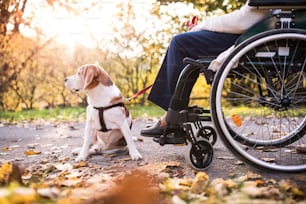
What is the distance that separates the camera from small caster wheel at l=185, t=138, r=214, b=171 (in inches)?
93.0

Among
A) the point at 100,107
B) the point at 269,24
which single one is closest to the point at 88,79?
the point at 100,107

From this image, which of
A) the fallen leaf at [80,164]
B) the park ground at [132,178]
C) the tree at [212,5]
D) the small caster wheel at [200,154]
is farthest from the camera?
the tree at [212,5]

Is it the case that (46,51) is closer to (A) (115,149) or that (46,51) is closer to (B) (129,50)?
(B) (129,50)

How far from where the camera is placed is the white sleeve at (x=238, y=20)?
2268 millimetres

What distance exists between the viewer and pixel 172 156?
2.86 meters

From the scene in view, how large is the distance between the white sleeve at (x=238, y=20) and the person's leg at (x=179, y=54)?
0.04 meters

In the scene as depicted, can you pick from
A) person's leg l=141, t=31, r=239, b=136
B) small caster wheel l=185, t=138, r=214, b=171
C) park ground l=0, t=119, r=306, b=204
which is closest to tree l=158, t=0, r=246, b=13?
park ground l=0, t=119, r=306, b=204

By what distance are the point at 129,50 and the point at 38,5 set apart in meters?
2.74

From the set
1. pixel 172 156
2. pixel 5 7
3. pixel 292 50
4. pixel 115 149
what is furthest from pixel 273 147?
pixel 5 7

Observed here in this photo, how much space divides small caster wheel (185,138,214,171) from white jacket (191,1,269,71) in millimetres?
436

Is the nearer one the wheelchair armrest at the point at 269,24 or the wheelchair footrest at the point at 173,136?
the wheelchair armrest at the point at 269,24

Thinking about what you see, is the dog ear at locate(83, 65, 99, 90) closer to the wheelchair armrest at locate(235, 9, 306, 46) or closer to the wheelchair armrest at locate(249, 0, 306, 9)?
the wheelchair armrest at locate(235, 9, 306, 46)

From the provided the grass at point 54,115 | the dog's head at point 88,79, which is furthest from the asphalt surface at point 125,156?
the grass at point 54,115

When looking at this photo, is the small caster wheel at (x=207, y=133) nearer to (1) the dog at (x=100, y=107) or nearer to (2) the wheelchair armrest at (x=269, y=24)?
(1) the dog at (x=100, y=107)
